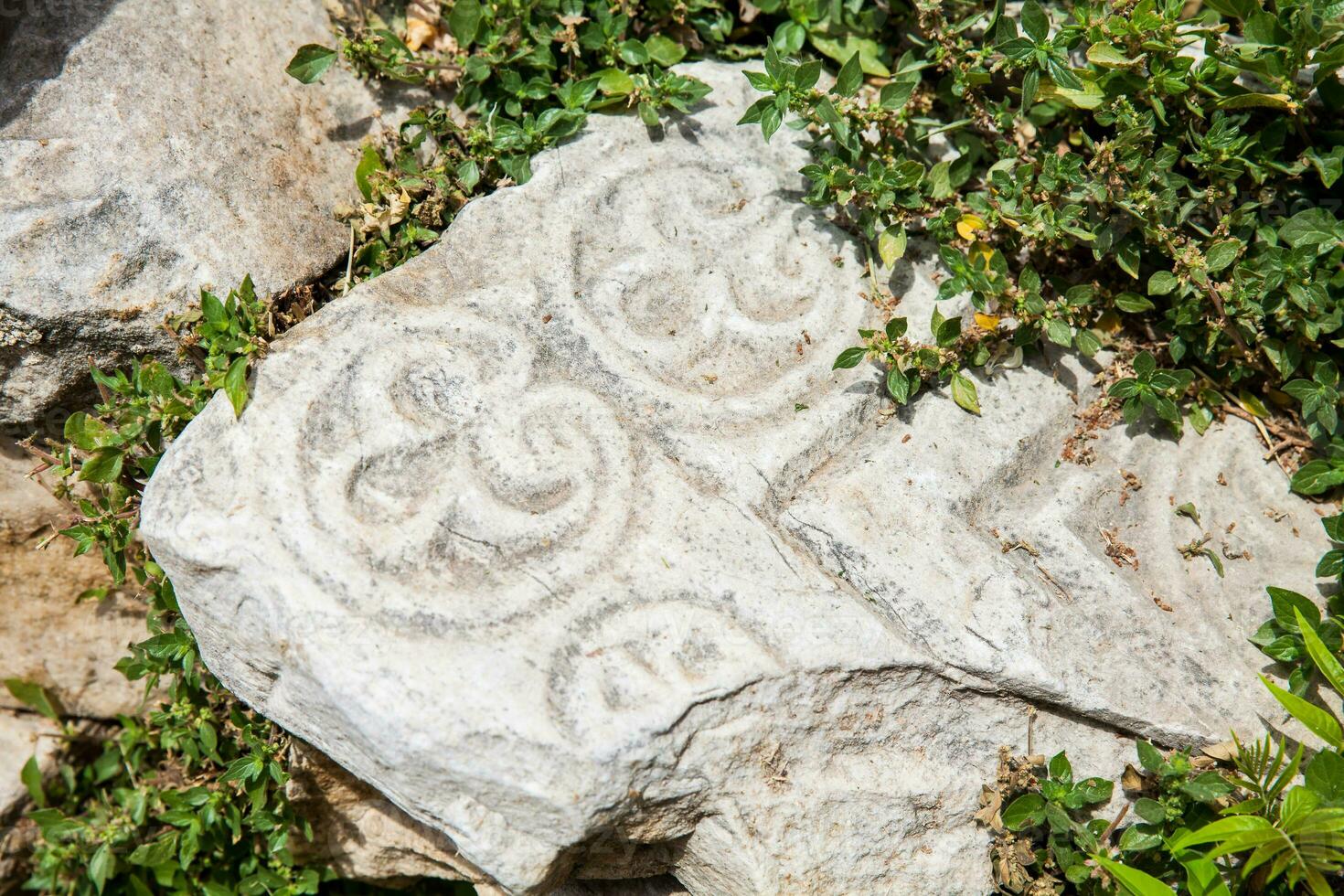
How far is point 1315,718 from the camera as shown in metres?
2.21

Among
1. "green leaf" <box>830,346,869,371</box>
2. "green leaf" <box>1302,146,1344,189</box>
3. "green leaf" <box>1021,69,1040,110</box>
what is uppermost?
"green leaf" <box>1021,69,1040,110</box>

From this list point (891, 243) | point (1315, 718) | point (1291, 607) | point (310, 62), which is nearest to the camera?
point (1315, 718)

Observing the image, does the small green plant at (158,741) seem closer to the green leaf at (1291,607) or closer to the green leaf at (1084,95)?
the green leaf at (1084,95)

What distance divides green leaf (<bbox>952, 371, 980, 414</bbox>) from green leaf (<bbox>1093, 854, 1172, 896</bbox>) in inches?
40.8

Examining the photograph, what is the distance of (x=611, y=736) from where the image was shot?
200cm

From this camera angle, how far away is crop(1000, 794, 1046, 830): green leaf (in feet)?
7.48

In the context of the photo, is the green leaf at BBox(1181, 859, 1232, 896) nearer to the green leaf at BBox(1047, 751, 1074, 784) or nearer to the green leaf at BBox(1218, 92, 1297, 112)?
the green leaf at BBox(1047, 751, 1074, 784)

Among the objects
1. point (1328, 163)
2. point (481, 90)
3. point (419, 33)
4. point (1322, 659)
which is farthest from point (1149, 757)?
point (419, 33)

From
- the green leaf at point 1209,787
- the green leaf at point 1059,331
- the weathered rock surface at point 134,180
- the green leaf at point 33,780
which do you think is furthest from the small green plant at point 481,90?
the green leaf at point 1209,787

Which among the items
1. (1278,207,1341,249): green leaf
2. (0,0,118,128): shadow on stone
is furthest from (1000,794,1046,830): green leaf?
(0,0,118,128): shadow on stone

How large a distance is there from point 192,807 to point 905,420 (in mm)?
2130

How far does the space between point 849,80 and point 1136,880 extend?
1.96 meters

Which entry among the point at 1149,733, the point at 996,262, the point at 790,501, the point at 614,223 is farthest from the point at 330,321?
the point at 1149,733

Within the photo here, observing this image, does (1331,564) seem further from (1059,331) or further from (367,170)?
(367,170)
